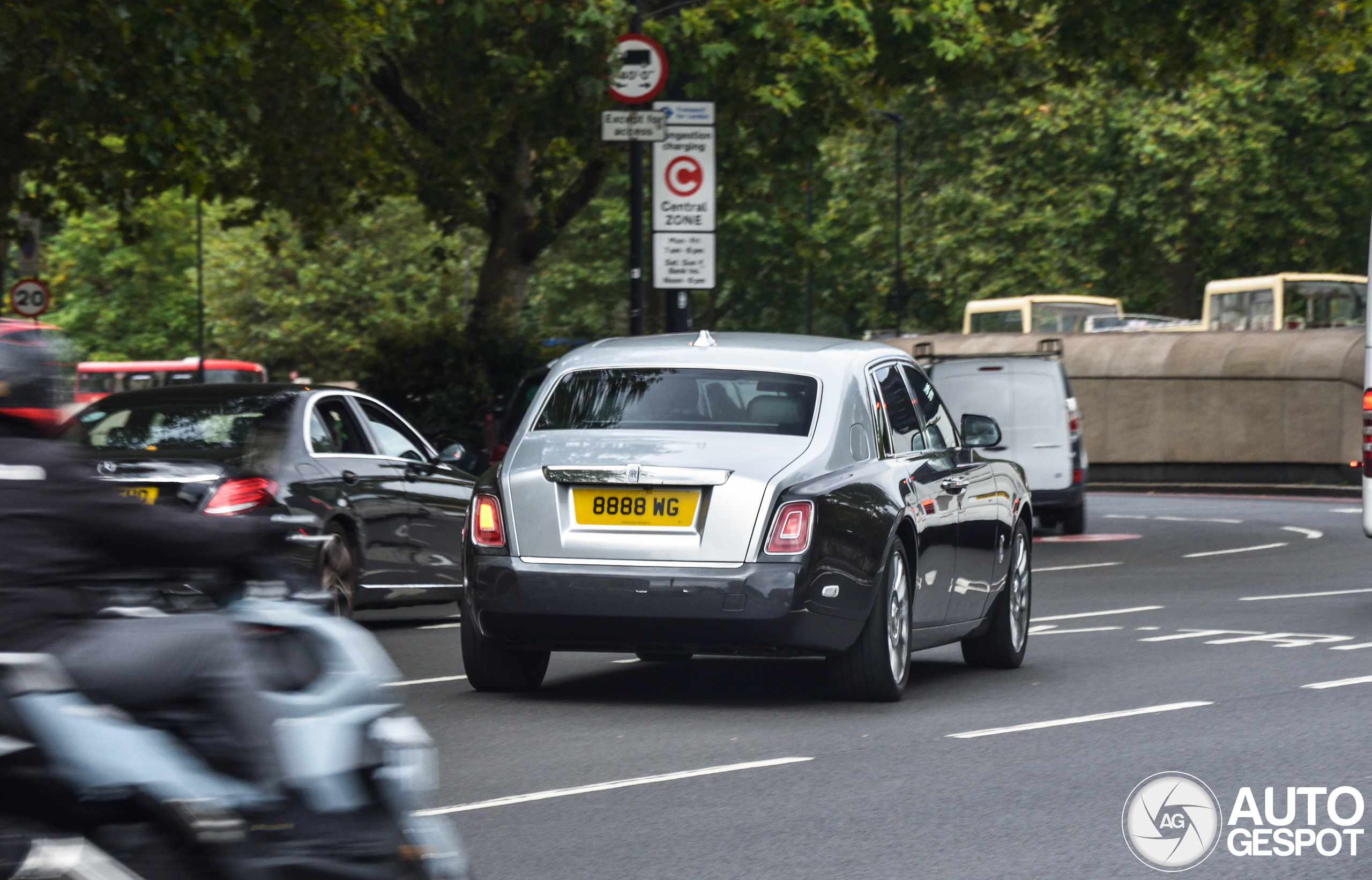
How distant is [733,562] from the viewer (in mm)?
8609

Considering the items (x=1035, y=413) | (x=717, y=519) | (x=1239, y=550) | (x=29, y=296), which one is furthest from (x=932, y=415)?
(x=29, y=296)

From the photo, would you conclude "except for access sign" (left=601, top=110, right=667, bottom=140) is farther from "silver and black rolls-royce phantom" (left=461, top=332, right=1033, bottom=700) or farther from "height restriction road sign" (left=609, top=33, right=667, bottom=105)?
"silver and black rolls-royce phantom" (left=461, top=332, right=1033, bottom=700)

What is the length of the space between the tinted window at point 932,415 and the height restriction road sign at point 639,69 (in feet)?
27.7

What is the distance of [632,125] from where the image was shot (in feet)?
59.0

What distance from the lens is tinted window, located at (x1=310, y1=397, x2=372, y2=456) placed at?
12039 millimetres

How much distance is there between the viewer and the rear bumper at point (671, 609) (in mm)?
8570

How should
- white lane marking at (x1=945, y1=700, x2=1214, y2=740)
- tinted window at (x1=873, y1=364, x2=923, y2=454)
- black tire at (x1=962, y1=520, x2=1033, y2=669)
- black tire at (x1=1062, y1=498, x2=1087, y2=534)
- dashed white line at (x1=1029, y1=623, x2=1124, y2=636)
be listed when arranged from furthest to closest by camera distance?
black tire at (x1=1062, y1=498, x2=1087, y2=534) < dashed white line at (x1=1029, y1=623, x2=1124, y2=636) < black tire at (x1=962, y1=520, x2=1033, y2=669) < tinted window at (x1=873, y1=364, x2=923, y2=454) < white lane marking at (x1=945, y1=700, x2=1214, y2=740)

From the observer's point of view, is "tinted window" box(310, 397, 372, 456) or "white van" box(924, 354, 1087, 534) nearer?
"tinted window" box(310, 397, 372, 456)

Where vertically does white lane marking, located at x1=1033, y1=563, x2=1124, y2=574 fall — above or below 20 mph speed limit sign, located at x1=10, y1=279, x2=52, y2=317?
below

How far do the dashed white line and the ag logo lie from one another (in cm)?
521

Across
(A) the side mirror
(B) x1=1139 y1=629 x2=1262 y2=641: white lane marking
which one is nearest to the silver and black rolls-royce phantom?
(A) the side mirror

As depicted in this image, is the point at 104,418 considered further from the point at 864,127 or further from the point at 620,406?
the point at 864,127

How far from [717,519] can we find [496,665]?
144 cm

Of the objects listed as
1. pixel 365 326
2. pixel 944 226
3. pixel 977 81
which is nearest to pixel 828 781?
pixel 977 81
